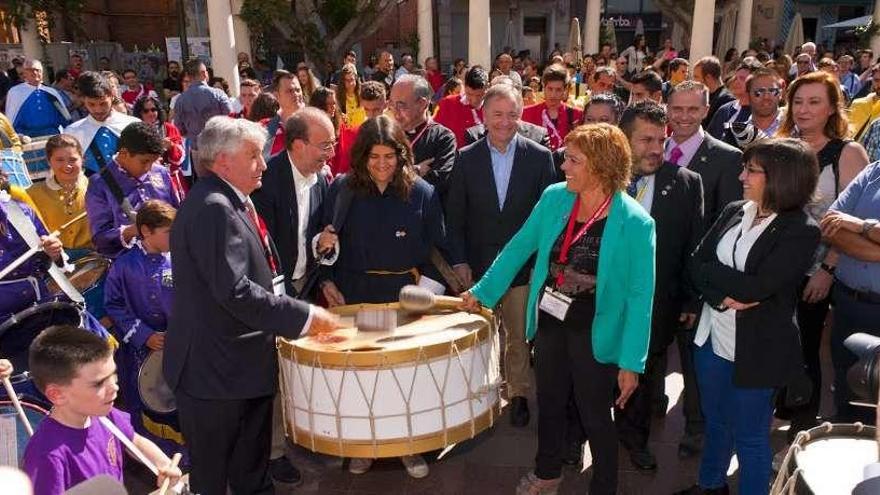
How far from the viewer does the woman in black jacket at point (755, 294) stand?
9.89 feet

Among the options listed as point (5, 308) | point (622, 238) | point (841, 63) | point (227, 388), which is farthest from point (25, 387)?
point (841, 63)

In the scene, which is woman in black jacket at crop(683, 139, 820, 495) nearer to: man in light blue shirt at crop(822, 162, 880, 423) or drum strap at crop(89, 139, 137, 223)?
man in light blue shirt at crop(822, 162, 880, 423)

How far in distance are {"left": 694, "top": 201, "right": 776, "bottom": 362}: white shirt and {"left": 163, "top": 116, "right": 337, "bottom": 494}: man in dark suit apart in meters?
1.78

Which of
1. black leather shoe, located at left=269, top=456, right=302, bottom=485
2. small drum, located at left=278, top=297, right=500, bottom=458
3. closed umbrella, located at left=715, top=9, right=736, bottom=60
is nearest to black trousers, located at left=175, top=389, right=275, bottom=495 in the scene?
small drum, located at left=278, top=297, right=500, bottom=458

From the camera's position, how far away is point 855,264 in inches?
138

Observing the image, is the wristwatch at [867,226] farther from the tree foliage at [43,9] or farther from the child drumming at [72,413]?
the tree foliage at [43,9]

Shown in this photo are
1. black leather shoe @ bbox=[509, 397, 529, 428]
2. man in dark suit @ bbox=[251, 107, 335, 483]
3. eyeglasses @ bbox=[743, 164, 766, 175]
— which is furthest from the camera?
black leather shoe @ bbox=[509, 397, 529, 428]

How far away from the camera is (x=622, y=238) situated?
3.15m

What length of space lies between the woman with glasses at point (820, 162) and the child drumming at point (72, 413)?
3276 millimetres

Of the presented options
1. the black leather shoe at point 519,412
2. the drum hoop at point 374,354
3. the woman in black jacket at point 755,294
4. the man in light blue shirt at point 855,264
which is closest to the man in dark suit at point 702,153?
the man in light blue shirt at point 855,264

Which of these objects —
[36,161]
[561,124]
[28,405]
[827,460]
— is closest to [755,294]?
[827,460]

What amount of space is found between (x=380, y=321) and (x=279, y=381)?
1.87 ft

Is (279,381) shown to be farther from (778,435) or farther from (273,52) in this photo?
(273,52)

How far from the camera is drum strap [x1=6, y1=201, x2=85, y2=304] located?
11.3 ft
